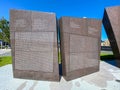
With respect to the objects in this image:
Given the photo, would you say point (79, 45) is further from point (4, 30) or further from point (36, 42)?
point (4, 30)

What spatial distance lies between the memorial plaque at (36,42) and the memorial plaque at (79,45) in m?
0.58

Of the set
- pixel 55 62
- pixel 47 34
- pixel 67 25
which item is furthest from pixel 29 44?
pixel 67 25

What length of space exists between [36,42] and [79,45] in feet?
8.29

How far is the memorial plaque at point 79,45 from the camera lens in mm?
6656

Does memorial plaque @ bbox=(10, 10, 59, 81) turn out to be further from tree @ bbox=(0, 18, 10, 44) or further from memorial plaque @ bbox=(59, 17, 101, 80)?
tree @ bbox=(0, 18, 10, 44)

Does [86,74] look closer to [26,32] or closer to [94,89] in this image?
[94,89]

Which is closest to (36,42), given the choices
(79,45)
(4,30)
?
(79,45)

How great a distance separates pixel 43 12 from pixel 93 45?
12.7 feet

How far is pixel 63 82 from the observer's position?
630 cm

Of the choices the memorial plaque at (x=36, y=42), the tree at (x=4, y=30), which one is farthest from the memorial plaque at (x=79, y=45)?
the tree at (x=4, y=30)

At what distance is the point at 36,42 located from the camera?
254 inches

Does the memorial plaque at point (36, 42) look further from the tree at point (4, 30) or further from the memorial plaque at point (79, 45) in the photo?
the tree at point (4, 30)

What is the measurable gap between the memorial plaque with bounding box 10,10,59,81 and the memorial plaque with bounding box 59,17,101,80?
577mm

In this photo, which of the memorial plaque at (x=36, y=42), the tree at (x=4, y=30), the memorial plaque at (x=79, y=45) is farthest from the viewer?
the tree at (x=4, y=30)
